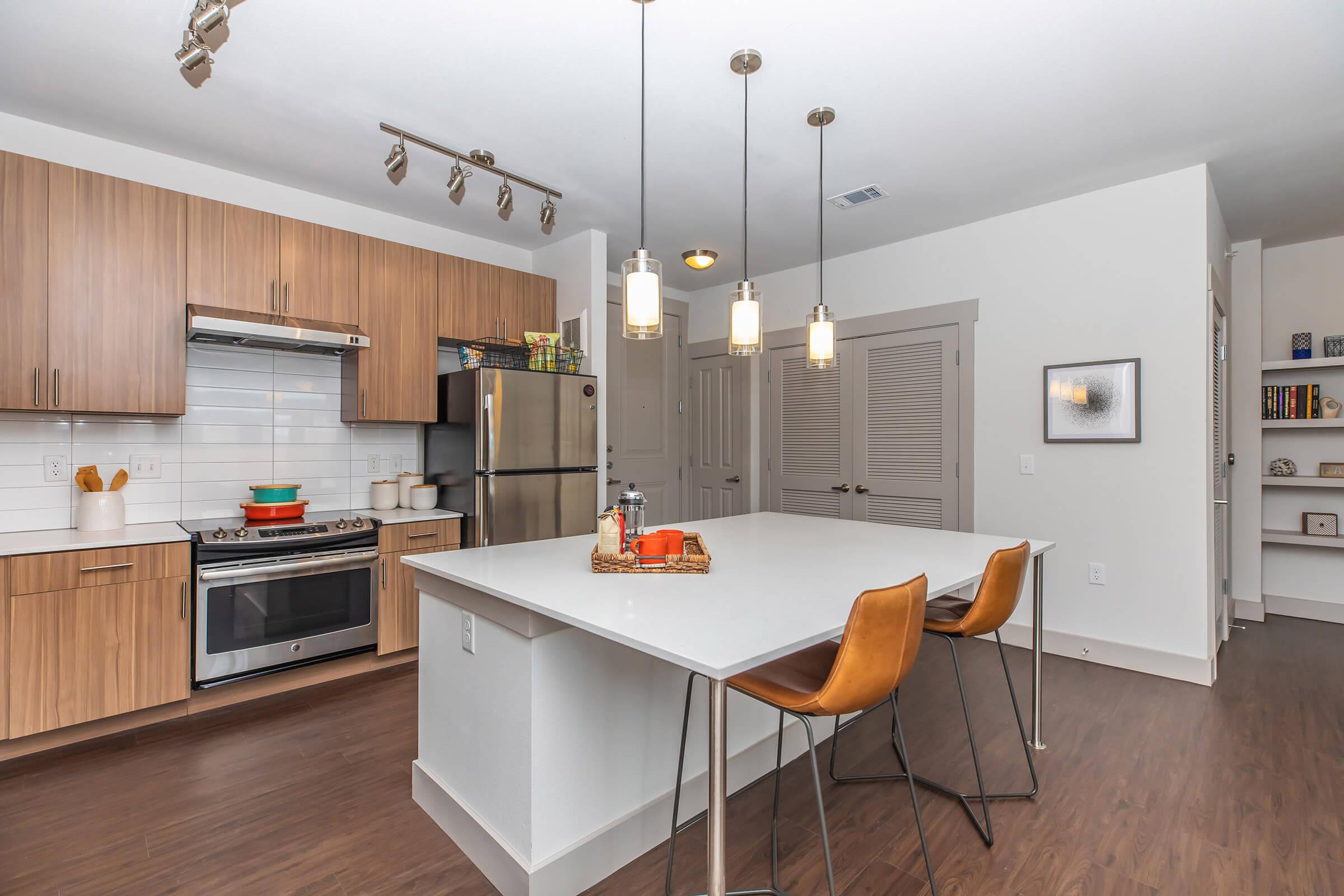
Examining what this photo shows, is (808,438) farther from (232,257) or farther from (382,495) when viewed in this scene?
(232,257)

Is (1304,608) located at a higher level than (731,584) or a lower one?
lower

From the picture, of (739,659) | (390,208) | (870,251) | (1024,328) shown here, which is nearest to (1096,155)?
(1024,328)

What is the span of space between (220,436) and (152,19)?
1.88m

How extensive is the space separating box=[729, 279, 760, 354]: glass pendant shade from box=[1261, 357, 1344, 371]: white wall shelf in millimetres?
3940

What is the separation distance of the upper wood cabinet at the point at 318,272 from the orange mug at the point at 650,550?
234cm

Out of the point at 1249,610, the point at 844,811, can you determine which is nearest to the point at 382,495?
the point at 844,811

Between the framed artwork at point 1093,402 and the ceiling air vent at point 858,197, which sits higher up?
the ceiling air vent at point 858,197

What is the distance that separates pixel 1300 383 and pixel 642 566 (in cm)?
495

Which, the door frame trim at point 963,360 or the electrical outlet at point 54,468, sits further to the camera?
the door frame trim at point 963,360

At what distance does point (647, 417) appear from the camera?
5.22 m

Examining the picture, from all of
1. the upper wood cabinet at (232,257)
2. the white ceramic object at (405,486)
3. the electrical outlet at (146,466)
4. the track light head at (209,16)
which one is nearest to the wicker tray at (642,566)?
the track light head at (209,16)

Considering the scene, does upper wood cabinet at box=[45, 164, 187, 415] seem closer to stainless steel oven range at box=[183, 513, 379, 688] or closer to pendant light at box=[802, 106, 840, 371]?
stainless steel oven range at box=[183, 513, 379, 688]

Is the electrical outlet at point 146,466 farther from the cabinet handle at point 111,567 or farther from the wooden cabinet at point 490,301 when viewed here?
the wooden cabinet at point 490,301

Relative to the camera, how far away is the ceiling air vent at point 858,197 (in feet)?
10.9
